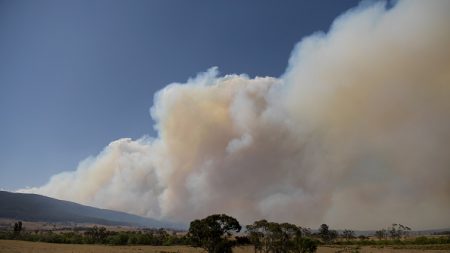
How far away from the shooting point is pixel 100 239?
142375mm

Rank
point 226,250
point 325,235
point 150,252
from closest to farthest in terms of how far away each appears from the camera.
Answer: point 226,250, point 150,252, point 325,235

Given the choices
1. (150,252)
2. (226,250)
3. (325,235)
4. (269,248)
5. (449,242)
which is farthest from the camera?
(325,235)

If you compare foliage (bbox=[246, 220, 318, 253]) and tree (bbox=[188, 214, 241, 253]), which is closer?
tree (bbox=[188, 214, 241, 253])

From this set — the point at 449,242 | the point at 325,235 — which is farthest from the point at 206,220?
the point at 325,235

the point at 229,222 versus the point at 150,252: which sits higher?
the point at 229,222

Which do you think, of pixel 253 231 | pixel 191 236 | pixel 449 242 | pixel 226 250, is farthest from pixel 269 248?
pixel 449 242

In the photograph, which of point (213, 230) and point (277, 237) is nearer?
point (213, 230)

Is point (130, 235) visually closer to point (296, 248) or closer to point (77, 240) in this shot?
point (77, 240)

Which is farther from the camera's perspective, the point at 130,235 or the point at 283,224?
the point at 130,235

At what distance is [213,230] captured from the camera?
61.7m

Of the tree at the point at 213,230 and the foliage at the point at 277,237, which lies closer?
the tree at the point at 213,230

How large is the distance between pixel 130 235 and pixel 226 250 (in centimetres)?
9261

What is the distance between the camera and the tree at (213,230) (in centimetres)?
6134

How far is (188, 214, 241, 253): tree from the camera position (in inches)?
2415
